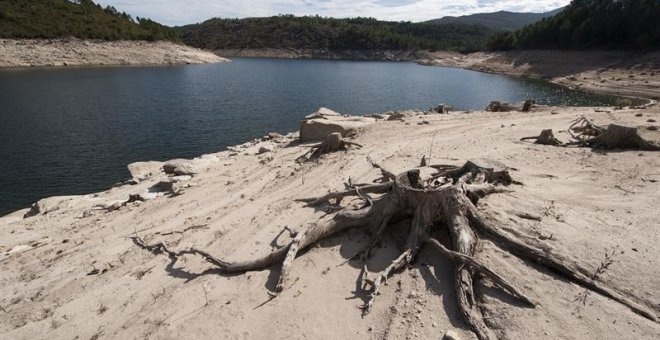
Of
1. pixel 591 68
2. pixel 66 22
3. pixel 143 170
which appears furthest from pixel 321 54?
pixel 143 170

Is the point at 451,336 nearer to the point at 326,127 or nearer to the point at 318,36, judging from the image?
the point at 326,127

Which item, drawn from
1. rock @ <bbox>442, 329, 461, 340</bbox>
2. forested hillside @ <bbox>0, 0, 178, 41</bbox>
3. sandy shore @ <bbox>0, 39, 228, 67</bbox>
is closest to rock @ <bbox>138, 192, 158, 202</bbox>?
rock @ <bbox>442, 329, 461, 340</bbox>

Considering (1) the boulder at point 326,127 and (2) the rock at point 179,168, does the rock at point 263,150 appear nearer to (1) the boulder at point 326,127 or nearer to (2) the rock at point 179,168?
(1) the boulder at point 326,127

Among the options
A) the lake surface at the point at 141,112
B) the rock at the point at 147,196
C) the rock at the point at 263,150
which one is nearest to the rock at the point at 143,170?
the lake surface at the point at 141,112

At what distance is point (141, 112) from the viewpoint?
34.2m

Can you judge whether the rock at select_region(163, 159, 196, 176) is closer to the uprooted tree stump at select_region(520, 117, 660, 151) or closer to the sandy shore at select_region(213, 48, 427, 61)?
the uprooted tree stump at select_region(520, 117, 660, 151)

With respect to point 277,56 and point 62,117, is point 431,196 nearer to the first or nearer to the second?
point 62,117

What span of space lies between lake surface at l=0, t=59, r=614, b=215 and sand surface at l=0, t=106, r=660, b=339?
803 centimetres

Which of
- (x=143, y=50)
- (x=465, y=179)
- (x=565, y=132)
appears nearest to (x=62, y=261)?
(x=465, y=179)

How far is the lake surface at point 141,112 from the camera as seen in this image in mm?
19812

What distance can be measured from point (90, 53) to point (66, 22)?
528 inches

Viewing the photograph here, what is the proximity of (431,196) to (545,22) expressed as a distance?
9953 cm

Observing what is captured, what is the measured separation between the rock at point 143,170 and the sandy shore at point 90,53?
70153 millimetres

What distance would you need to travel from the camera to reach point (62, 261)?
30.8 feet
